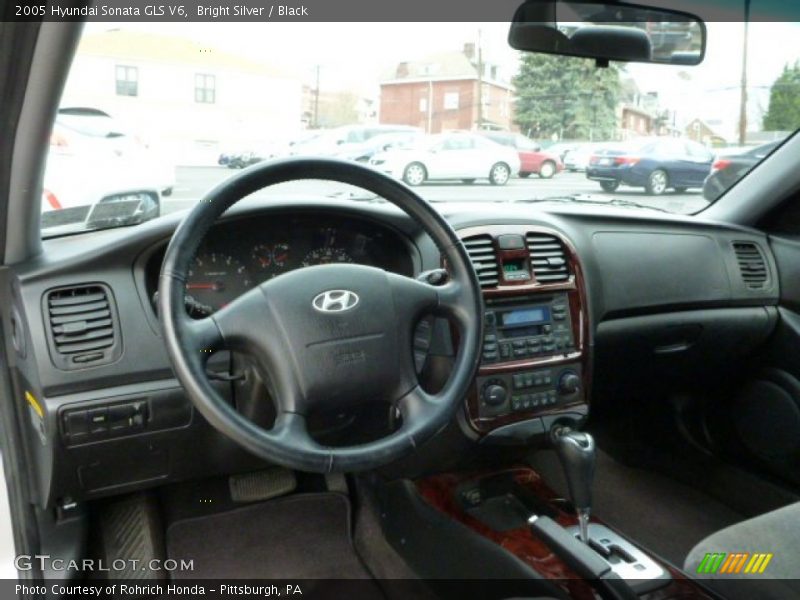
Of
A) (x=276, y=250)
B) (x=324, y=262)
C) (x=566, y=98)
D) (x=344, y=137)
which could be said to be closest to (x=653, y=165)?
(x=566, y=98)

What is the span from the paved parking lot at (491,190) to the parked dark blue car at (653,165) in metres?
0.04

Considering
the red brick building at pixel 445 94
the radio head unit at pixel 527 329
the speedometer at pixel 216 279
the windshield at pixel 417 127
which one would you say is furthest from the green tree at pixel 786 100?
the speedometer at pixel 216 279

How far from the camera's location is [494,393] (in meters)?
2.27

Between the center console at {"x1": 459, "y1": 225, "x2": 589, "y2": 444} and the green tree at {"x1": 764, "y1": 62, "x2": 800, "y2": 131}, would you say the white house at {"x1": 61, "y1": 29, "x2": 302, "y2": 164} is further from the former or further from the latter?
the green tree at {"x1": 764, "y1": 62, "x2": 800, "y2": 131}

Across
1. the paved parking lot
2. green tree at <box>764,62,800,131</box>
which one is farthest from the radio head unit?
green tree at <box>764,62,800,131</box>

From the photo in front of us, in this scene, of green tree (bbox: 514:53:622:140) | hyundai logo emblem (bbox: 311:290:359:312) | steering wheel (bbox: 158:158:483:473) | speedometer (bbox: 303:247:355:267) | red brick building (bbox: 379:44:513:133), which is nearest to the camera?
steering wheel (bbox: 158:158:483:473)

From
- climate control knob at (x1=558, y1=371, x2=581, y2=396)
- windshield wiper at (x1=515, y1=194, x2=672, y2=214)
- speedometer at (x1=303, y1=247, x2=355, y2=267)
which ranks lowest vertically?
climate control knob at (x1=558, y1=371, x2=581, y2=396)

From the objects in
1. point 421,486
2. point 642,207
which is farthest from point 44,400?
point 642,207

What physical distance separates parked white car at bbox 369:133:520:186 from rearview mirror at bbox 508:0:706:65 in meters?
0.43

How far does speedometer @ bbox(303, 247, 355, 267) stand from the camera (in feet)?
7.16

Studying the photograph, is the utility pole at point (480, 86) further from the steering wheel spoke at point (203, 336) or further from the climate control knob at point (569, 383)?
the steering wheel spoke at point (203, 336)

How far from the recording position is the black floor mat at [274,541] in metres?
2.56

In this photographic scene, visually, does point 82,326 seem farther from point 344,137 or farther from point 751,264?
point 751,264

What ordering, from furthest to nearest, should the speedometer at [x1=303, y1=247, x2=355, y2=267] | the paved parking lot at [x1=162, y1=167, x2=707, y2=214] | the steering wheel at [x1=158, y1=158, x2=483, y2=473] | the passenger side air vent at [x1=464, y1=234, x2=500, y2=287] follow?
the passenger side air vent at [x1=464, y1=234, x2=500, y2=287]
the speedometer at [x1=303, y1=247, x2=355, y2=267]
the paved parking lot at [x1=162, y1=167, x2=707, y2=214]
the steering wheel at [x1=158, y1=158, x2=483, y2=473]
